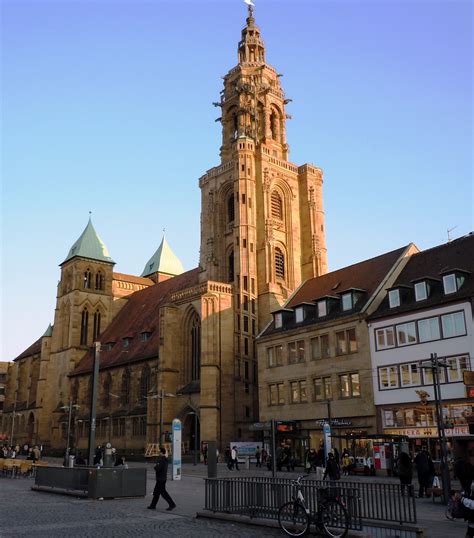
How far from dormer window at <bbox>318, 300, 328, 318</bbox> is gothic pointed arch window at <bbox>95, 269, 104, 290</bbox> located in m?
44.2

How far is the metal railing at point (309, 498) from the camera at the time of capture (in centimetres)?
1288

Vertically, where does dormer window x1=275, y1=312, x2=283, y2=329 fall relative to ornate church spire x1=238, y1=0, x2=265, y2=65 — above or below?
below

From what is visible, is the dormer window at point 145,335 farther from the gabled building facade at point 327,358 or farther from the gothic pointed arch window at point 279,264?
the gabled building facade at point 327,358

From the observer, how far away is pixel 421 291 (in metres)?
37.6

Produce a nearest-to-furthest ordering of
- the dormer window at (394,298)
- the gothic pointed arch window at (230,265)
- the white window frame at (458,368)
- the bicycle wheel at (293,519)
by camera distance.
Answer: the bicycle wheel at (293,519), the white window frame at (458,368), the dormer window at (394,298), the gothic pointed arch window at (230,265)

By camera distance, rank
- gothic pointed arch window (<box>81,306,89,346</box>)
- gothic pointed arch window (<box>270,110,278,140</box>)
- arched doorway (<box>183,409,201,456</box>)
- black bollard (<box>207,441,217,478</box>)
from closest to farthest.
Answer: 1. black bollard (<box>207,441,217,478</box>)
2. arched doorway (<box>183,409,201,456</box>)
3. gothic pointed arch window (<box>270,110,278,140</box>)
4. gothic pointed arch window (<box>81,306,89,346</box>)

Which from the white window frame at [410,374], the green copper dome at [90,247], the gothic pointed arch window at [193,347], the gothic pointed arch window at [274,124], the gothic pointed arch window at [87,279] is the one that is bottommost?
the white window frame at [410,374]

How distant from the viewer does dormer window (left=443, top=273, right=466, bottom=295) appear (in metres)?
35.7

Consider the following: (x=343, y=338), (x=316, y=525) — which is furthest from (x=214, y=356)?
(x=316, y=525)

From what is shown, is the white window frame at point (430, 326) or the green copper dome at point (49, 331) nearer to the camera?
the white window frame at point (430, 326)

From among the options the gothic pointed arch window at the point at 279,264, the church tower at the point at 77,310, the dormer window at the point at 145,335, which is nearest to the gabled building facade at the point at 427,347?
the gothic pointed arch window at the point at 279,264

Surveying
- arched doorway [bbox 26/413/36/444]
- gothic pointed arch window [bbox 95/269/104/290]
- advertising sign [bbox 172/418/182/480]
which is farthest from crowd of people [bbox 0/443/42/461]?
gothic pointed arch window [bbox 95/269/104/290]

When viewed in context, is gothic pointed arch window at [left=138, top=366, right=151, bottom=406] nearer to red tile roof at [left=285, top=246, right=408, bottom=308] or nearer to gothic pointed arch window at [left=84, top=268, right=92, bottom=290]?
red tile roof at [left=285, top=246, right=408, bottom=308]

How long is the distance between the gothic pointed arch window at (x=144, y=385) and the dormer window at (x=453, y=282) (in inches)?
1305
